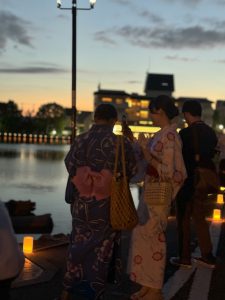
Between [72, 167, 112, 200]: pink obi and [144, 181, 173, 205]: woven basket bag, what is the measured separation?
0.55 metres

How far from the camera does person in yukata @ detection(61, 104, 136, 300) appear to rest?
4469 millimetres

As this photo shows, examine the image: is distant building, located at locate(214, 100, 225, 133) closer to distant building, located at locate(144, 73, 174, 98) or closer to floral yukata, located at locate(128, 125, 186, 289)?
distant building, located at locate(144, 73, 174, 98)

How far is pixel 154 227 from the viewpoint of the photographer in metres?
4.91

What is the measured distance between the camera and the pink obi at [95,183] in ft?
14.6

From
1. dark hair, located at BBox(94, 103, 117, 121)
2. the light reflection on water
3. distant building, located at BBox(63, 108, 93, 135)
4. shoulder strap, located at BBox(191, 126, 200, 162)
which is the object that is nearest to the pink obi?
dark hair, located at BBox(94, 103, 117, 121)

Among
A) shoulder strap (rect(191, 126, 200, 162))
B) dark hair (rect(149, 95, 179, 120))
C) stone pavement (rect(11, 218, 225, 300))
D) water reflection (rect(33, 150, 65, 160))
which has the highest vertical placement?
dark hair (rect(149, 95, 179, 120))

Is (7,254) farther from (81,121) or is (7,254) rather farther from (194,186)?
(81,121)

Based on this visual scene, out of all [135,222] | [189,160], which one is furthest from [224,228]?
[135,222]

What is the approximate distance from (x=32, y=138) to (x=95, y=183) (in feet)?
465

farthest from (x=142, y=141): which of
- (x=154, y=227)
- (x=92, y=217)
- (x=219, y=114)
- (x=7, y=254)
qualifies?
(x=219, y=114)

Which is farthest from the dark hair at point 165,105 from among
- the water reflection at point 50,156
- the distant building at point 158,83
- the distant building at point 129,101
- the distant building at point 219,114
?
the distant building at point 158,83

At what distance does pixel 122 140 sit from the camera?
4.52m

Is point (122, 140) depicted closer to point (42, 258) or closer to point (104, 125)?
point (104, 125)

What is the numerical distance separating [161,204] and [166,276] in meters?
1.30
